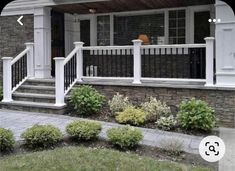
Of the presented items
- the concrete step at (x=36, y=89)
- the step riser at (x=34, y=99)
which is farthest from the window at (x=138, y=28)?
the step riser at (x=34, y=99)

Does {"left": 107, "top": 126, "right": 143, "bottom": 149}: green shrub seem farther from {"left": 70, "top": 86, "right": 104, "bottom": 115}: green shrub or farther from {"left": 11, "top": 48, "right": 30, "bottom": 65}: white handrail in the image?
{"left": 11, "top": 48, "right": 30, "bottom": 65}: white handrail

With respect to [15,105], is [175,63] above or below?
above

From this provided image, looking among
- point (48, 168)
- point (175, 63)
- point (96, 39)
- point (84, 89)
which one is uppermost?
point (96, 39)

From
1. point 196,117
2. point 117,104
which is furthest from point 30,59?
point 196,117

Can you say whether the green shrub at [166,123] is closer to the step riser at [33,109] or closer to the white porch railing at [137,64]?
the white porch railing at [137,64]

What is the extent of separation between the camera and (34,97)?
32.1 ft

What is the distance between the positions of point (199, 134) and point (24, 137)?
11.7ft

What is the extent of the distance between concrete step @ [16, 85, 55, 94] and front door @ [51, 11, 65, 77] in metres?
1.74

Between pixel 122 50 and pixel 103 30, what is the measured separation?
151cm

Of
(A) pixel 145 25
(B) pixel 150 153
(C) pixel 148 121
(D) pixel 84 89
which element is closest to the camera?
(B) pixel 150 153

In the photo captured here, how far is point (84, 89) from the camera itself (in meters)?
8.89

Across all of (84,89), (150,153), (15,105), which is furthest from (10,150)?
(15,105)

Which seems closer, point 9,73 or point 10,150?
point 10,150

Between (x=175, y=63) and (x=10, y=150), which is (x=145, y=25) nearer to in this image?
(x=175, y=63)
